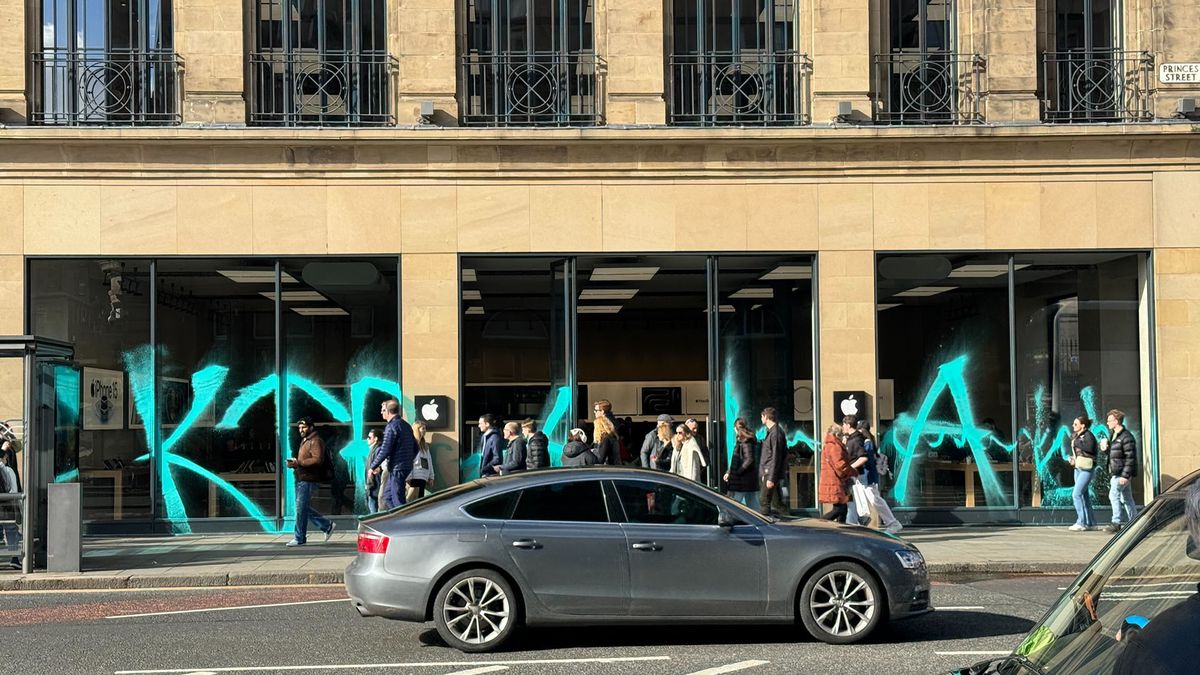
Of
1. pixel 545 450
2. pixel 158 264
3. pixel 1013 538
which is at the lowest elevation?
pixel 1013 538

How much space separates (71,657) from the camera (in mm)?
9117

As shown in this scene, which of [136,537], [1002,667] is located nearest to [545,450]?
[136,537]

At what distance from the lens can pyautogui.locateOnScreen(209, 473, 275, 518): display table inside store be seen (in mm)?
18141

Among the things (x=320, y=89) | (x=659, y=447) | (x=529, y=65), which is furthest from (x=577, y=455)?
(x=320, y=89)

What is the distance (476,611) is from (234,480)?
9.86 meters

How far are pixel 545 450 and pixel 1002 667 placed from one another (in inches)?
552

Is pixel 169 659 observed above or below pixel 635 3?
below

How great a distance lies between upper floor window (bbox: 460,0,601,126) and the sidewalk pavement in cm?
637

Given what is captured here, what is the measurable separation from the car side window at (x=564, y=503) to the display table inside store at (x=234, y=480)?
373 inches

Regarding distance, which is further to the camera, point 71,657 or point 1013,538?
point 1013,538

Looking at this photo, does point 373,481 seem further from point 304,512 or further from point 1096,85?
point 1096,85

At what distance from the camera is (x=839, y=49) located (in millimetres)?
18828

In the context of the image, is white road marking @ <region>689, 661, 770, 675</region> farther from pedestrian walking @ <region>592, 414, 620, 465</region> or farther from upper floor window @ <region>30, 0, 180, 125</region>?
upper floor window @ <region>30, 0, 180, 125</region>

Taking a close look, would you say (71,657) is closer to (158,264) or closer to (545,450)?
(545,450)
